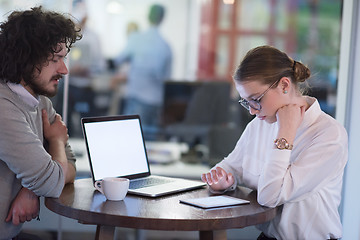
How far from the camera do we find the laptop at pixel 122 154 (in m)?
1.96

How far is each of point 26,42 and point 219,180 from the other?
854 mm

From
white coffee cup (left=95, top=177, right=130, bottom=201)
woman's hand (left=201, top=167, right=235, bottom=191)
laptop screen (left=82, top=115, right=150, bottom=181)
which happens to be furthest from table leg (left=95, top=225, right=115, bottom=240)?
woman's hand (left=201, top=167, right=235, bottom=191)

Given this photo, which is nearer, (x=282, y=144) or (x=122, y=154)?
(x=282, y=144)

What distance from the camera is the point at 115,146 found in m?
2.06

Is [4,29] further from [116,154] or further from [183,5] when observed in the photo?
[183,5]

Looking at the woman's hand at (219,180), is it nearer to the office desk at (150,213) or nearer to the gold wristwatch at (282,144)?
the office desk at (150,213)

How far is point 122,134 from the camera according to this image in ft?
6.88

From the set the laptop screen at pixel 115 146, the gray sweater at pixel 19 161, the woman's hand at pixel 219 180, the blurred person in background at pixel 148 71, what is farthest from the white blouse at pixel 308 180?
the blurred person in background at pixel 148 71

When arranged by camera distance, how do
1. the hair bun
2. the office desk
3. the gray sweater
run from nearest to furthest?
the office desk → the gray sweater → the hair bun

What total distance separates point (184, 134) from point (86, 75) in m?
2.12

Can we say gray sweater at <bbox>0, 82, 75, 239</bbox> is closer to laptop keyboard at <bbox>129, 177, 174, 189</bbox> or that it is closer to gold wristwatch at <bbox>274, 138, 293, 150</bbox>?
laptop keyboard at <bbox>129, 177, 174, 189</bbox>

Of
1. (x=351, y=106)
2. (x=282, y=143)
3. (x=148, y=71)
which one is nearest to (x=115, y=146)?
(x=282, y=143)

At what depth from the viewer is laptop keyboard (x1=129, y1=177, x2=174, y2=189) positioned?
197cm

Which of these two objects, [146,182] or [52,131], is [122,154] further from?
[52,131]
